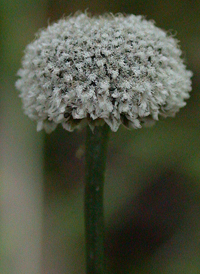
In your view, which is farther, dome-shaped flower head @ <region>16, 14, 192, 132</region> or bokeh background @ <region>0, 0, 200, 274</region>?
bokeh background @ <region>0, 0, 200, 274</region>

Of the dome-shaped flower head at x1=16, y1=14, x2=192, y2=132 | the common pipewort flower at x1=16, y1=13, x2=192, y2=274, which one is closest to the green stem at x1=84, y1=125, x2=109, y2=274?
the common pipewort flower at x1=16, y1=13, x2=192, y2=274

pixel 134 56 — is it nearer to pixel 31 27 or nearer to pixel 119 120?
pixel 119 120

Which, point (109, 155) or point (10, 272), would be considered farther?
point (109, 155)

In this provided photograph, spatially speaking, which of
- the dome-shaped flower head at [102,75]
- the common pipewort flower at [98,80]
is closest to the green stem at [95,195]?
the common pipewort flower at [98,80]

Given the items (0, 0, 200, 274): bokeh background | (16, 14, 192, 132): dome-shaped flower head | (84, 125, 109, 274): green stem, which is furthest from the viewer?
(0, 0, 200, 274): bokeh background

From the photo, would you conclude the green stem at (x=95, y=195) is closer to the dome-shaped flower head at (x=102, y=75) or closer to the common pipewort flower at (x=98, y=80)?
the common pipewort flower at (x=98, y=80)

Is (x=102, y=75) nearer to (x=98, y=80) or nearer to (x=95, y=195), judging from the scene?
(x=98, y=80)

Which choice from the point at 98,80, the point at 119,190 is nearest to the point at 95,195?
the point at 98,80

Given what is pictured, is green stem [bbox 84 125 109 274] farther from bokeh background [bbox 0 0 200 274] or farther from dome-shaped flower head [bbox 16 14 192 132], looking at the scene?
bokeh background [bbox 0 0 200 274]

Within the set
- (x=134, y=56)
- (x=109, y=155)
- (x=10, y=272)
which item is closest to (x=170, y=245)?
(x=109, y=155)
